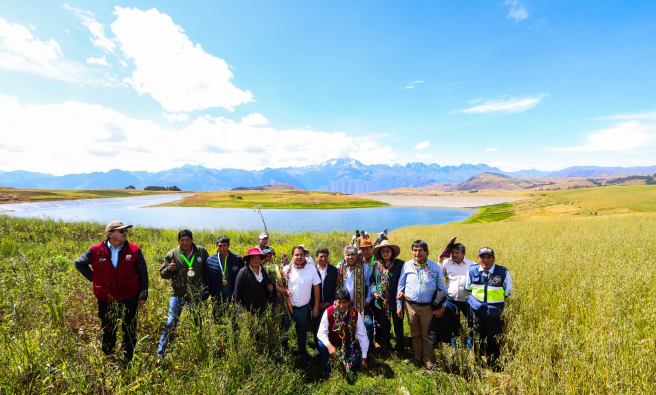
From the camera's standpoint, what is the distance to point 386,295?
18.0 feet

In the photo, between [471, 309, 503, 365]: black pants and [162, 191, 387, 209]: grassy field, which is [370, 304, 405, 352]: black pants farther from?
[162, 191, 387, 209]: grassy field

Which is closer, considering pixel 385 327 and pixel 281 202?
pixel 385 327

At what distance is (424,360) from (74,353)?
18.2 feet

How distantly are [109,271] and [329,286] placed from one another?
12.8 ft

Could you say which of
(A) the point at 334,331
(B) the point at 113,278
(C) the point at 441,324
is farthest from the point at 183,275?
(C) the point at 441,324

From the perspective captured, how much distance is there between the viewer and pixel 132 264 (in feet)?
14.5

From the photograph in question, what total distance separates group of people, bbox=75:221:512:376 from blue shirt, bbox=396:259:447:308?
0.02m

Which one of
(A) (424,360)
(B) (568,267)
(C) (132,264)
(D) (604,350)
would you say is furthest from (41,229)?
(B) (568,267)

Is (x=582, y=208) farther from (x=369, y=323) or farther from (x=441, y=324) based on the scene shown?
(x=369, y=323)

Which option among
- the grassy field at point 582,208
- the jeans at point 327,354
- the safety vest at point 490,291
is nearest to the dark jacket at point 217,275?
the jeans at point 327,354

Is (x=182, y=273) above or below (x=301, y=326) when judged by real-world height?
above

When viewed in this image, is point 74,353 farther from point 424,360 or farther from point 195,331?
point 424,360

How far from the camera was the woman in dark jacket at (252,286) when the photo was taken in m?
4.79

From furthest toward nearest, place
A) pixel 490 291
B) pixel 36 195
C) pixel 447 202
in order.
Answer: pixel 447 202 < pixel 36 195 < pixel 490 291
